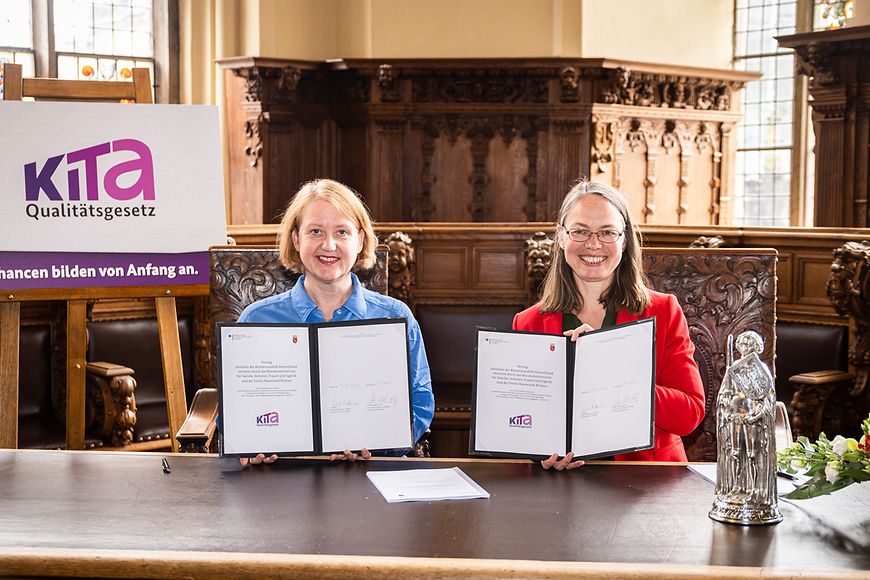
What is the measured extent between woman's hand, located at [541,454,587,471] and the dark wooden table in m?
0.02

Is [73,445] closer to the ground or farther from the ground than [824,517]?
closer to the ground

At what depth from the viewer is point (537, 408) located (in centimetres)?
229

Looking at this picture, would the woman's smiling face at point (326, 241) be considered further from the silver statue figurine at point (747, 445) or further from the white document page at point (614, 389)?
the silver statue figurine at point (747, 445)

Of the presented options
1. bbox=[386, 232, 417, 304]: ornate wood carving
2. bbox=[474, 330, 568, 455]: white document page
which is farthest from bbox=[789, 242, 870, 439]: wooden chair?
bbox=[474, 330, 568, 455]: white document page

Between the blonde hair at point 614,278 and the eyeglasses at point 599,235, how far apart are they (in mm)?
52

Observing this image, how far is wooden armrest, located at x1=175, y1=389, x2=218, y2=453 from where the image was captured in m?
2.84

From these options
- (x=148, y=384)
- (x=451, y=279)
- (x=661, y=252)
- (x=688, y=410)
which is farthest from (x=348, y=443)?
(x=451, y=279)

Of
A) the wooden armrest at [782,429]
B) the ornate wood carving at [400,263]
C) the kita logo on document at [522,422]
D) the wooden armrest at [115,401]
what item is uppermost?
the ornate wood carving at [400,263]

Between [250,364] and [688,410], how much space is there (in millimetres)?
1008

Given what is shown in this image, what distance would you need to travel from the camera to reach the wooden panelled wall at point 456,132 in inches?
339

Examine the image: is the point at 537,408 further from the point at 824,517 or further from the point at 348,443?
→ the point at 824,517

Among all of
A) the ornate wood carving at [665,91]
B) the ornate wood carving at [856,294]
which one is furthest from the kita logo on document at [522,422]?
the ornate wood carving at [665,91]

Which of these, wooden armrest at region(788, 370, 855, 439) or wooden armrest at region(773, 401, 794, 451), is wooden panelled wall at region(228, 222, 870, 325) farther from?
wooden armrest at region(773, 401, 794, 451)

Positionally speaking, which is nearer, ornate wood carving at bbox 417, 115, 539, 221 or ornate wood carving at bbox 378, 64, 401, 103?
ornate wood carving at bbox 378, 64, 401, 103
